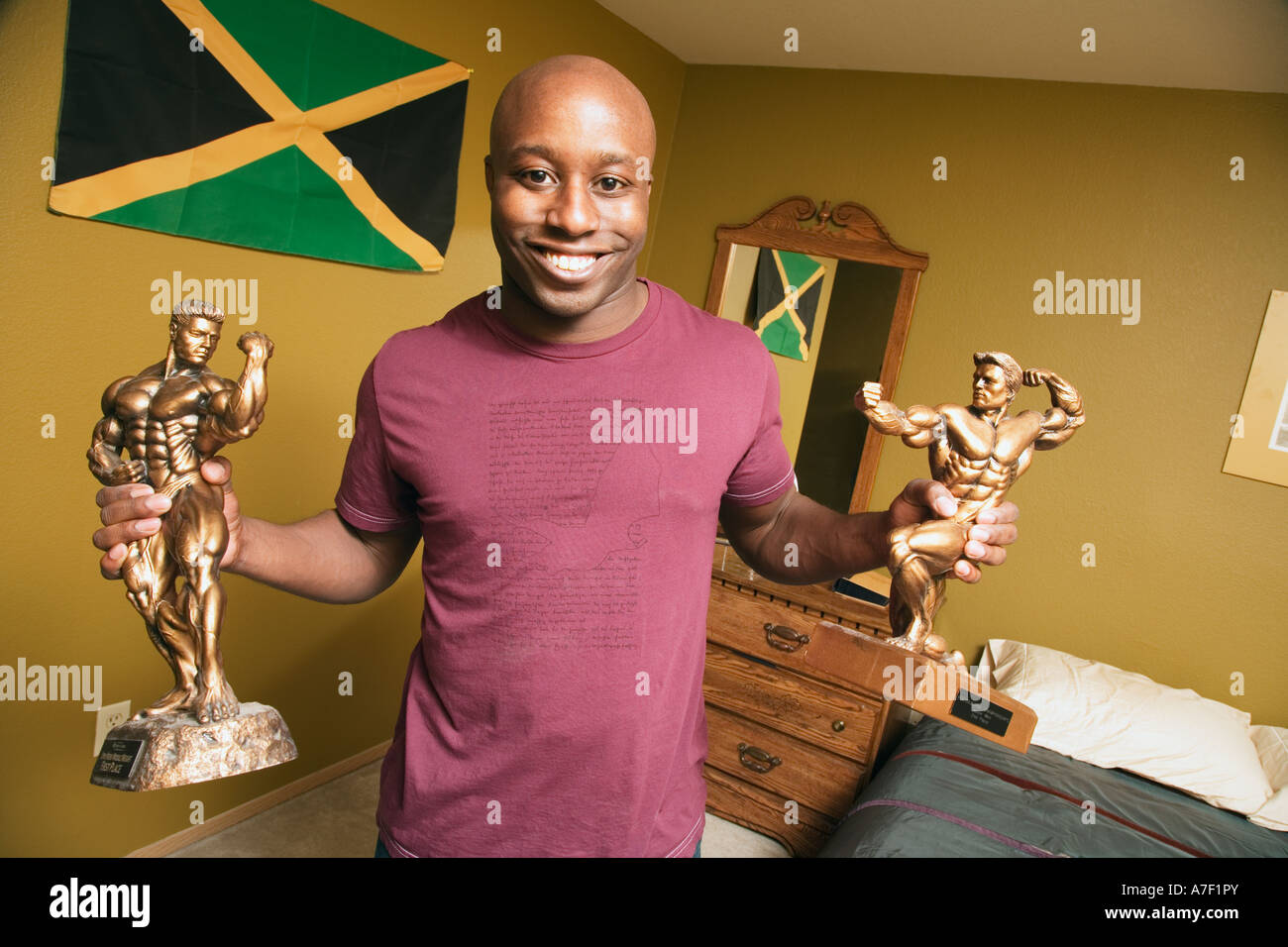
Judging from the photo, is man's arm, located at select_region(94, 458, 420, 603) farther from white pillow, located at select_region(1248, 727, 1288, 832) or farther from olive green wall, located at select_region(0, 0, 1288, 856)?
white pillow, located at select_region(1248, 727, 1288, 832)

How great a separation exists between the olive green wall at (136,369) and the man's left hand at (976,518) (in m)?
0.64

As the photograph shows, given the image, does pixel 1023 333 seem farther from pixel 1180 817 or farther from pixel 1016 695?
pixel 1180 817

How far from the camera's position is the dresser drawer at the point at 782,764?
2.82 meters

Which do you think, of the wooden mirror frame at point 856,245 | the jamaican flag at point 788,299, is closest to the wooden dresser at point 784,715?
the wooden mirror frame at point 856,245

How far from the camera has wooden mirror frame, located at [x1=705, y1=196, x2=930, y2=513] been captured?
10.5 ft

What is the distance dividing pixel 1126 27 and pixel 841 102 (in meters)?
1.11

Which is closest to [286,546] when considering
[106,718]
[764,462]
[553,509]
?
[553,509]

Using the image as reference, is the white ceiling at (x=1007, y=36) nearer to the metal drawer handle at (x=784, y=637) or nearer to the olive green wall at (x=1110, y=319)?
the olive green wall at (x=1110, y=319)

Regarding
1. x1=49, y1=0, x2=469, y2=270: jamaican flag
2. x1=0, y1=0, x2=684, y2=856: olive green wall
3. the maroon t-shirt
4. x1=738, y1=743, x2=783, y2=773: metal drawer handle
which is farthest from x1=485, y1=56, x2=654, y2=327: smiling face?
x1=738, y1=743, x2=783, y2=773: metal drawer handle

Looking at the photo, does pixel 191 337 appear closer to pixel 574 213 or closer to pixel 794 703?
pixel 574 213

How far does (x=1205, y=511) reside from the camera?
279cm

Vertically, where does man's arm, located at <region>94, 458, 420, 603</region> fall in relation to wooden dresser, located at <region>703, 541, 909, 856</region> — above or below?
above

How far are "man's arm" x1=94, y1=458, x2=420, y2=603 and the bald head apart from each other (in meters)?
0.59

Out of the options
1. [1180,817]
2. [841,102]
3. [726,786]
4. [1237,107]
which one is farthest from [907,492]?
[841,102]
